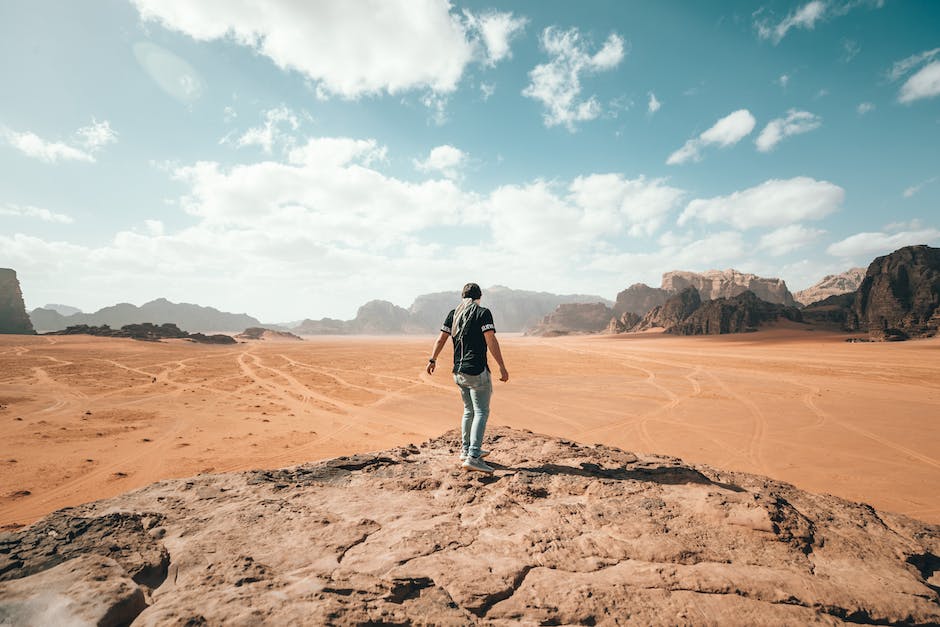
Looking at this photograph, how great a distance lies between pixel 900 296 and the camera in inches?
1437

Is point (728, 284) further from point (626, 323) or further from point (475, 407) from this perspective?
point (475, 407)

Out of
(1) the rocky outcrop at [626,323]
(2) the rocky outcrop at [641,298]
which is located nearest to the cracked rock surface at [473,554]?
(1) the rocky outcrop at [626,323]

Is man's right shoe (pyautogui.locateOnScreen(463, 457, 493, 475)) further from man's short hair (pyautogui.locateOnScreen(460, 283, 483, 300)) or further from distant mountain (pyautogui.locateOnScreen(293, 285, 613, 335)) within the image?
distant mountain (pyautogui.locateOnScreen(293, 285, 613, 335))


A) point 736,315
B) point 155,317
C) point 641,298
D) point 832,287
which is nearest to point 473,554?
point 736,315

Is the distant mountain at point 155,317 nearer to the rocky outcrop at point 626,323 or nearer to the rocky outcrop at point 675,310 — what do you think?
the rocky outcrop at point 626,323

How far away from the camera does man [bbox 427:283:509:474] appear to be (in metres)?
3.88

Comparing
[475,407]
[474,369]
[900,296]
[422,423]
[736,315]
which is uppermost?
[900,296]

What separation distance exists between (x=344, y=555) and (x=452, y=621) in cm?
88

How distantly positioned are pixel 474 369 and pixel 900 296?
177 ft

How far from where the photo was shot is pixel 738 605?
6.28 ft

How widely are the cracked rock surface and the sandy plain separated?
2.47m

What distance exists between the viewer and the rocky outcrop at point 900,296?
32.8 meters

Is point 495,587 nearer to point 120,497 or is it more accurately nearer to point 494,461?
point 494,461

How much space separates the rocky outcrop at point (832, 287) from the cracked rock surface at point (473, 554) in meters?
111
